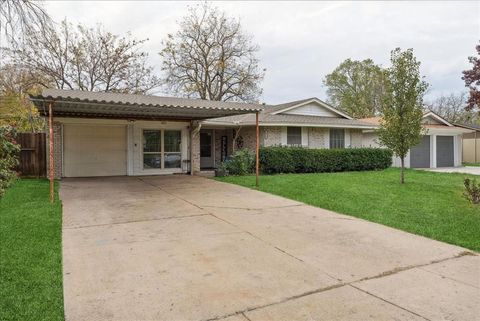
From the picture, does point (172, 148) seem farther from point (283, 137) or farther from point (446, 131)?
point (446, 131)

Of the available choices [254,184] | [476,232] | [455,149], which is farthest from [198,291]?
[455,149]

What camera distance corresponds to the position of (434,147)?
820 inches

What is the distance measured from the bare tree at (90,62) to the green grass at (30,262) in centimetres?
1602

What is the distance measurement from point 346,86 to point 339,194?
33101 mm

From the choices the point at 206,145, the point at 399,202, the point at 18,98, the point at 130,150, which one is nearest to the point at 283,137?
the point at 206,145

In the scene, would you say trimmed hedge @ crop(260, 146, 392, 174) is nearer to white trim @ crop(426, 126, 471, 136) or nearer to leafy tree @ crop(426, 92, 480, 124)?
white trim @ crop(426, 126, 471, 136)

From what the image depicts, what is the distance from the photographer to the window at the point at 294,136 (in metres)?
17.2

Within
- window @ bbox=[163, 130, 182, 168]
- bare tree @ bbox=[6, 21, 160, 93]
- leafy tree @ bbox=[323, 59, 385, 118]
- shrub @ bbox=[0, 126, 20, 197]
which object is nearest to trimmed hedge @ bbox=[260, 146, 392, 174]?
window @ bbox=[163, 130, 182, 168]

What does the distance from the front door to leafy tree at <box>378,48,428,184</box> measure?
A: 30.1 feet

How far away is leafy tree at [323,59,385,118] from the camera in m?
38.0

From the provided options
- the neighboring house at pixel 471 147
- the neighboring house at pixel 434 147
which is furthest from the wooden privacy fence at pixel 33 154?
the neighboring house at pixel 471 147

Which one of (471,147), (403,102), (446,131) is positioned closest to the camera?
(403,102)

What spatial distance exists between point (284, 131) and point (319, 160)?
7.88ft

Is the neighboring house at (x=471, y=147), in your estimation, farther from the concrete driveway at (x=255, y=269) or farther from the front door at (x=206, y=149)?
the concrete driveway at (x=255, y=269)
